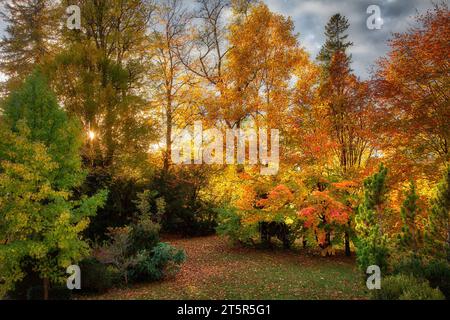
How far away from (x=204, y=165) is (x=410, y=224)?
599 inches

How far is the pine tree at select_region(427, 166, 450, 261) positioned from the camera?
8922 millimetres

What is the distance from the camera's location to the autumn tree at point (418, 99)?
39.1 ft

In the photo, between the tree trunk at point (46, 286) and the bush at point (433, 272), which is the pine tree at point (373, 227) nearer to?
the bush at point (433, 272)

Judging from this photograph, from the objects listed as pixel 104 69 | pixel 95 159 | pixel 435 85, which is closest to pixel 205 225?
pixel 95 159

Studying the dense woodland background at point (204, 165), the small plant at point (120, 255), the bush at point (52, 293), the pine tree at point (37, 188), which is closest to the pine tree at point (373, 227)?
the dense woodland background at point (204, 165)

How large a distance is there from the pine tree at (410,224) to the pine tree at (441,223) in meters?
0.34

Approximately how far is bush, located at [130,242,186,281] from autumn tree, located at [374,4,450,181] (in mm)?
8478

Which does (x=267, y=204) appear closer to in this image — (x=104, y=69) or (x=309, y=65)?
(x=309, y=65)

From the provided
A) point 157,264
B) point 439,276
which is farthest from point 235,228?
point 439,276

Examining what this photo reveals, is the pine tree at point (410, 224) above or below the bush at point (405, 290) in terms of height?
above

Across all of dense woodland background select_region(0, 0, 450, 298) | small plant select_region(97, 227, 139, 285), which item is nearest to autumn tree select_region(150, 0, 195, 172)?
dense woodland background select_region(0, 0, 450, 298)

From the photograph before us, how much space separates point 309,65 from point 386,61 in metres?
5.99

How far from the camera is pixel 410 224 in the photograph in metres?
9.50

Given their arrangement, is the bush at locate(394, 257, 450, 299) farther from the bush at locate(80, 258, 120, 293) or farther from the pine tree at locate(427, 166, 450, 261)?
the bush at locate(80, 258, 120, 293)
